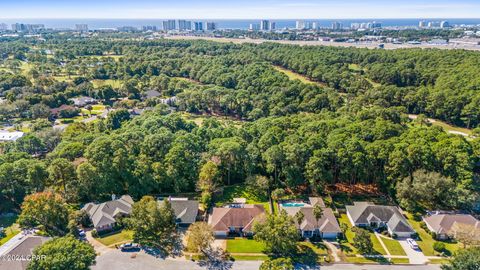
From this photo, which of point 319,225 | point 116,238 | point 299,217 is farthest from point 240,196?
point 116,238

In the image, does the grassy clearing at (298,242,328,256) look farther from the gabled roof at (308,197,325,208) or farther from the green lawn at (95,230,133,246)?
the green lawn at (95,230,133,246)

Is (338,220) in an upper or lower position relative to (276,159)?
lower

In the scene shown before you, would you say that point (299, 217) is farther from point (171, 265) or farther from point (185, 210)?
point (171, 265)

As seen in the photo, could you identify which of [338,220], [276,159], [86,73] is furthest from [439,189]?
[86,73]

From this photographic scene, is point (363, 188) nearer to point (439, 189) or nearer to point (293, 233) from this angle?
point (439, 189)

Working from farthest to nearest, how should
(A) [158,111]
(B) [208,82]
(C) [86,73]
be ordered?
(C) [86,73], (B) [208,82], (A) [158,111]

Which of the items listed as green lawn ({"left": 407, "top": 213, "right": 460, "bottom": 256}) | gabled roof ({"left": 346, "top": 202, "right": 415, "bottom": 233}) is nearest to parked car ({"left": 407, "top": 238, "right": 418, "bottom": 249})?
green lawn ({"left": 407, "top": 213, "right": 460, "bottom": 256})
